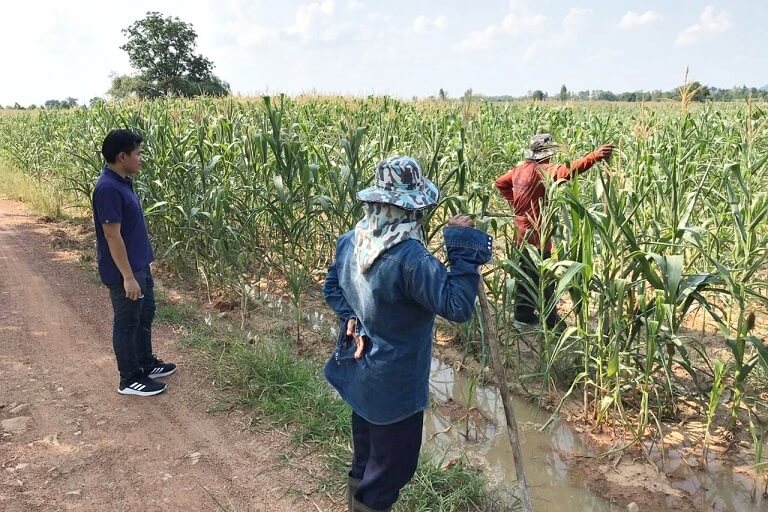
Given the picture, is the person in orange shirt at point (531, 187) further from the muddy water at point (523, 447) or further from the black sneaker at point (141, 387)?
the black sneaker at point (141, 387)

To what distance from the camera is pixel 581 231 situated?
122 inches

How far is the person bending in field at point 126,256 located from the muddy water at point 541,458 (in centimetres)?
189

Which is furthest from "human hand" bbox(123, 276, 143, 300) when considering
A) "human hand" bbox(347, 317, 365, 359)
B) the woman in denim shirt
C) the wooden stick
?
the wooden stick

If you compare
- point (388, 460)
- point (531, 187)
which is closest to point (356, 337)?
point (388, 460)

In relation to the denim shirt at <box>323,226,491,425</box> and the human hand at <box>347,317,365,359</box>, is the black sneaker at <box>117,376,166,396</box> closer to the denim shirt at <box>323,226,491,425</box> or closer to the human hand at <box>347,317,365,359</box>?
the denim shirt at <box>323,226,491,425</box>

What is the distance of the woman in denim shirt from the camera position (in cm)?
173

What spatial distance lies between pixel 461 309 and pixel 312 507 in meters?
1.49

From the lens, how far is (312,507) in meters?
2.61

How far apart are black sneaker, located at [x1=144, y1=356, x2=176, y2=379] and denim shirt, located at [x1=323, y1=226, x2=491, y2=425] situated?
2202mm

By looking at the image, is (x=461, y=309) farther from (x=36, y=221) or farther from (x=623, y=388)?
(x=36, y=221)

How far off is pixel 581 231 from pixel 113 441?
2.86 meters

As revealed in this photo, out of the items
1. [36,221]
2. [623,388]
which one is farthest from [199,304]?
[36,221]

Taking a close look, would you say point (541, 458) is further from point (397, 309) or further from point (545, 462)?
point (397, 309)

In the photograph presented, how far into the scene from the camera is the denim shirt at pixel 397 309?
1.71 metres
